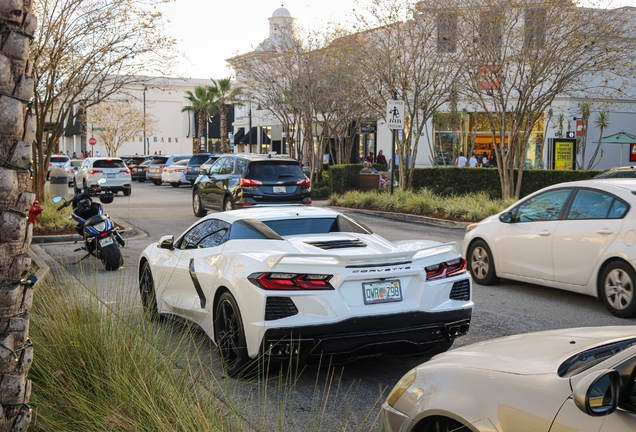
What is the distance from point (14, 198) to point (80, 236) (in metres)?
14.2

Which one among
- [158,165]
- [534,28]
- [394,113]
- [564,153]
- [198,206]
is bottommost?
[198,206]

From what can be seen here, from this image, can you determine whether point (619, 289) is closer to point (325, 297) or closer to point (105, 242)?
point (325, 297)

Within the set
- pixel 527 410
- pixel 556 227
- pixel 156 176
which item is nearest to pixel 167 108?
pixel 156 176

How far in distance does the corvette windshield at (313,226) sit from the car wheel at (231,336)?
1.05 meters

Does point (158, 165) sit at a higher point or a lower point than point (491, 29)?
lower

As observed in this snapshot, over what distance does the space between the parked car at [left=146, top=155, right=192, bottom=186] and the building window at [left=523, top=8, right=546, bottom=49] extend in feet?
86.0

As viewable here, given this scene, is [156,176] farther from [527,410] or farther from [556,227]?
[527,410]

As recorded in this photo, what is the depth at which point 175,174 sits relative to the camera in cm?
4081

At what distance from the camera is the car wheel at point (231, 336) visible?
6152 millimetres

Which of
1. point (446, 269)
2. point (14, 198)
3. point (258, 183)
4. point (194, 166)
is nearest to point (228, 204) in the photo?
point (258, 183)

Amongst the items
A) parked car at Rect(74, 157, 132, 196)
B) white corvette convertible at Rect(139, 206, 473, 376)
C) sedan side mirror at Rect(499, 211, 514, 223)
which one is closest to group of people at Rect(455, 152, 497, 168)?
parked car at Rect(74, 157, 132, 196)

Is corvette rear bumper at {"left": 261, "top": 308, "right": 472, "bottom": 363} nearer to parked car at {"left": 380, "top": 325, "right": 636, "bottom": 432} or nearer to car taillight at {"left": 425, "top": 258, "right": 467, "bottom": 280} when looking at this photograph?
car taillight at {"left": 425, "top": 258, "right": 467, "bottom": 280}

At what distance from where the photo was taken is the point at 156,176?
44750 mm

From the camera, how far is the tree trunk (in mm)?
3508
